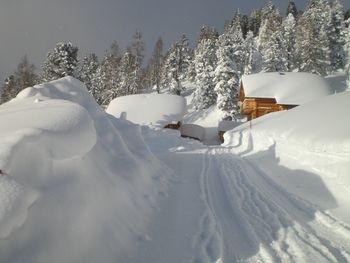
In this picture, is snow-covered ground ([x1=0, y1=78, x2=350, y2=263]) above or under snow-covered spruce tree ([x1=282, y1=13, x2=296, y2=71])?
under

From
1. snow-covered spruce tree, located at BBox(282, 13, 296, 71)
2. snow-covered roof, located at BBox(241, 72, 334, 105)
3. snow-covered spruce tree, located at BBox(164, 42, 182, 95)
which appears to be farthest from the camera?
snow-covered spruce tree, located at BBox(164, 42, 182, 95)

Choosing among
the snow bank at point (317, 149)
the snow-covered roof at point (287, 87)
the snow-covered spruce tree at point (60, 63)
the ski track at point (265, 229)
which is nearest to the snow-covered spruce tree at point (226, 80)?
the snow-covered roof at point (287, 87)

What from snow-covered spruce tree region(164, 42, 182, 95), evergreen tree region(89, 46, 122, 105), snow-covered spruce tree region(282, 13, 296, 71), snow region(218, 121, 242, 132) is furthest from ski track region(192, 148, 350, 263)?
snow-covered spruce tree region(164, 42, 182, 95)

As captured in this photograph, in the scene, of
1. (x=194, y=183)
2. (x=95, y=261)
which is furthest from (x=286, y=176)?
(x=95, y=261)

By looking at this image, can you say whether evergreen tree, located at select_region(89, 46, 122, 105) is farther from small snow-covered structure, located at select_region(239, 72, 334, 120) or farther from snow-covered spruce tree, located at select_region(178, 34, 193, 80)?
small snow-covered structure, located at select_region(239, 72, 334, 120)

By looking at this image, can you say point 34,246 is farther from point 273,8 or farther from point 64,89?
point 273,8

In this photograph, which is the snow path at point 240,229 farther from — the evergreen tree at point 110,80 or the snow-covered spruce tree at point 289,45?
the snow-covered spruce tree at point 289,45

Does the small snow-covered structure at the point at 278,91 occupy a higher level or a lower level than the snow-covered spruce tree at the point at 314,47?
lower

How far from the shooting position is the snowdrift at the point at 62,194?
3.07 meters

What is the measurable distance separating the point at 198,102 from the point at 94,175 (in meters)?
47.3

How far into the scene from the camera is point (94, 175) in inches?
191

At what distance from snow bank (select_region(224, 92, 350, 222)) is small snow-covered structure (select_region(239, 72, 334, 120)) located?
72.3 feet

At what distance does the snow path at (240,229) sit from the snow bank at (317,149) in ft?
2.52

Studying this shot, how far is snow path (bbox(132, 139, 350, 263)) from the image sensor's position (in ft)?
13.0
